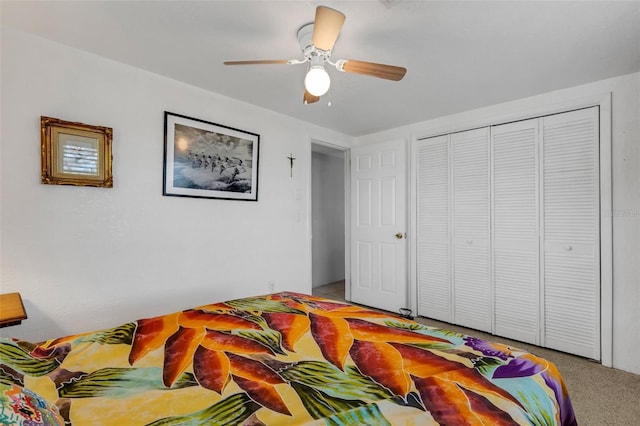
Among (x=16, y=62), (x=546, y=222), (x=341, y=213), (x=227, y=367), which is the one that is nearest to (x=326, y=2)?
(x=227, y=367)

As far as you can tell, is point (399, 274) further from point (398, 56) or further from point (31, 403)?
point (31, 403)

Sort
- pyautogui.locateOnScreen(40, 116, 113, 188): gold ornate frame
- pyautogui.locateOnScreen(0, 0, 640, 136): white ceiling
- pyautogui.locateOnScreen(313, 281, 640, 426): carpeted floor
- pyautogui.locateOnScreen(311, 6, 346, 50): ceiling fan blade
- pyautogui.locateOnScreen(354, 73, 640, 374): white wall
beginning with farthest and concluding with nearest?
pyautogui.locateOnScreen(354, 73, 640, 374): white wall → pyautogui.locateOnScreen(40, 116, 113, 188): gold ornate frame → pyautogui.locateOnScreen(313, 281, 640, 426): carpeted floor → pyautogui.locateOnScreen(0, 0, 640, 136): white ceiling → pyautogui.locateOnScreen(311, 6, 346, 50): ceiling fan blade

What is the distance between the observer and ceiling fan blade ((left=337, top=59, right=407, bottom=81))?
1.79 meters

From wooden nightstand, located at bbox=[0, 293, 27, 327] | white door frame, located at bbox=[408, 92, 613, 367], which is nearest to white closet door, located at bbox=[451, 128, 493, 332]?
white door frame, located at bbox=[408, 92, 613, 367]

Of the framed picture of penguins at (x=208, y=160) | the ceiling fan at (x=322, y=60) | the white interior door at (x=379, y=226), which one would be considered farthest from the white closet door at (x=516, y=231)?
the framed picture of penguins at (x=208, y=160)

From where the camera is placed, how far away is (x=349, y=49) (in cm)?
211

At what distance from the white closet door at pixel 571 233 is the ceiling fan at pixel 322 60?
1968 millimetres

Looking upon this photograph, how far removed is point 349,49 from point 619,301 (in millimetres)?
2921

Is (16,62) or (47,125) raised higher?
(16,62)

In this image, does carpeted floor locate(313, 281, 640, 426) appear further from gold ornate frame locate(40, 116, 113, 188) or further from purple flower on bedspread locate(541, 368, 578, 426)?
gold ornate frame locate(40, 116, 113, 188)

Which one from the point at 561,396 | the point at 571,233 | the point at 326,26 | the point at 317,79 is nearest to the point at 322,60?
the point at 317,79

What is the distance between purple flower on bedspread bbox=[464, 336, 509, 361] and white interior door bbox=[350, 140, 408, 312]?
2456 millimetres

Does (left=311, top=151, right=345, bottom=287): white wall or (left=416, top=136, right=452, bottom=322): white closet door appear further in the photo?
(left=311, top=151, right=345, bottom=287): white wall

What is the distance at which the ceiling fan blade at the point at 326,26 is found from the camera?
1418mm
